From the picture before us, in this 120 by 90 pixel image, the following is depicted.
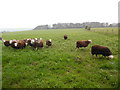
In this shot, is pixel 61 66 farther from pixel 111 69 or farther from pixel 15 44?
pixel 15 44

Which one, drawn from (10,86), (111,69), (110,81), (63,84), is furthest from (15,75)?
(111,69)

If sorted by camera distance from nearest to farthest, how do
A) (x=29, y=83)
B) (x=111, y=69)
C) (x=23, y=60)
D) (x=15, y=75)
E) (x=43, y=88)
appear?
(x=43, y=88) < (x=29, y=83) < (x=15, y=75) < (x=111, y=69) < (x=23, y=60)

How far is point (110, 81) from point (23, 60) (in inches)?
299

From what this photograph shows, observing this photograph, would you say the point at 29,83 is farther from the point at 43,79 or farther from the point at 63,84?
the point at 63,84

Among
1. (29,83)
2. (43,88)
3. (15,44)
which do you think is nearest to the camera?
(43,88)

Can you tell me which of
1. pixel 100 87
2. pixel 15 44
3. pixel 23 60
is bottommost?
pixel 100 87

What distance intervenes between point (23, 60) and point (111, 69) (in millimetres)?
7737

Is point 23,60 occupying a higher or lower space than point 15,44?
lower

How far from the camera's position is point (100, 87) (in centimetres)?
702

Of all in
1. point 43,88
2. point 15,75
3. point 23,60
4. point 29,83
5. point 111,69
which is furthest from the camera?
point 23,60

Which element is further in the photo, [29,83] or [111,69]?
[111,69]

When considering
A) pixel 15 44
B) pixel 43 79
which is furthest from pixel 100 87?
pixel 15 44

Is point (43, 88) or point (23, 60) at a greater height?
point (23, 60)

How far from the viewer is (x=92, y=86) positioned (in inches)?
279
